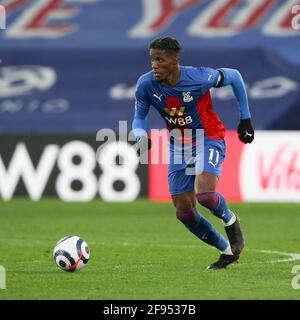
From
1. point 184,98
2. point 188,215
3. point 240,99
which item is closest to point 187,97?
point 184,98

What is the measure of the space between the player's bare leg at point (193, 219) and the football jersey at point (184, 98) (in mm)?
662

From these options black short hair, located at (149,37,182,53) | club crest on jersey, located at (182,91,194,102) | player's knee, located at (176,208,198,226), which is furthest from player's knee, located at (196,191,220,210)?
black short hair, located at (149,37,182,53)

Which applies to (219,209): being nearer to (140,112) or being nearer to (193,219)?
(193,219)

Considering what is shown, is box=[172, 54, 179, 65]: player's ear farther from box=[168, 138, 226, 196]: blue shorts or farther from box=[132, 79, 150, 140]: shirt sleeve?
box=[168, 138, 226, 196]: blue shorts

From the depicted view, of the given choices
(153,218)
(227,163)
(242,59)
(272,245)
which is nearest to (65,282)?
(272,245)

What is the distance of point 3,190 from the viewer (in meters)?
19.3

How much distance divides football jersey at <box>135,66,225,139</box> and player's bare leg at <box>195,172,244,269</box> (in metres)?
0.50

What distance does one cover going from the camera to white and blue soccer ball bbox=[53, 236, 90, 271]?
9.73 meters

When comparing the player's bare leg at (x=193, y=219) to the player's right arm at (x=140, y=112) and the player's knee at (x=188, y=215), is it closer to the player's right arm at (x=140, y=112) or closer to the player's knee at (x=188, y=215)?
the player's knee at (x=188, y=215)

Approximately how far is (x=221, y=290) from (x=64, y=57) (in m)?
16.1

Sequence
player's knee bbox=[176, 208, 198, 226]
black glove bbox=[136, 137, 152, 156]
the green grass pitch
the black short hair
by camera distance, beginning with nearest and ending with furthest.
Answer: the green grass pitch, the black short hair, black glove bbox=[136, 137, 152, 156], player's knee bbox=[176, 208, 198, 226]

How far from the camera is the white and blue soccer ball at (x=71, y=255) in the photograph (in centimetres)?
973

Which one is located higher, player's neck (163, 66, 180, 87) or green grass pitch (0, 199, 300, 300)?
player's neck (163, 66, 180, 87)
